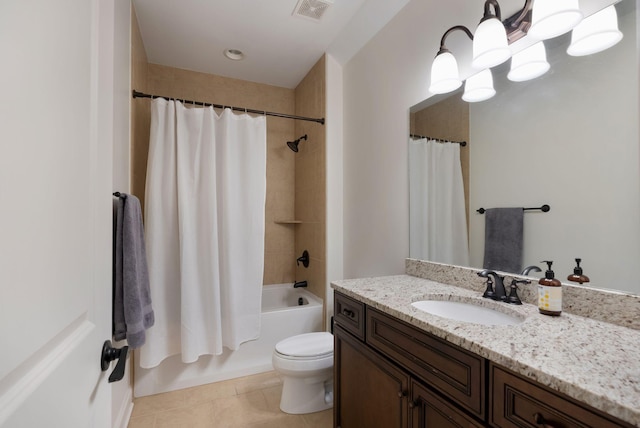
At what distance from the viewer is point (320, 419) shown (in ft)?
5.82

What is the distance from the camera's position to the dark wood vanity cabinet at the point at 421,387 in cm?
63

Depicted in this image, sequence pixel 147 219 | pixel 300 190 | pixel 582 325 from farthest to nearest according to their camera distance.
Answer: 1. pixel 300 190
2. pixel 147 219
3. pixel 582 325

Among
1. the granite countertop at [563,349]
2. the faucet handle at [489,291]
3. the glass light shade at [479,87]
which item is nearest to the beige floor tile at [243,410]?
the granite countertop at [563,349]

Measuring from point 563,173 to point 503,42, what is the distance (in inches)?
22.3

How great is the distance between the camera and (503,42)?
1.15 m

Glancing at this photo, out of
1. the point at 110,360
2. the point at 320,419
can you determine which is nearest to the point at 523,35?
the point at 110,360

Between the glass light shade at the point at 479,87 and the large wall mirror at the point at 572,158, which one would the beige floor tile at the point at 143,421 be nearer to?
the large wall mirror at the point at 572,158

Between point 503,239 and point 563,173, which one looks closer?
point 563,173

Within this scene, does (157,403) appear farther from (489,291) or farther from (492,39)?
(492,39)

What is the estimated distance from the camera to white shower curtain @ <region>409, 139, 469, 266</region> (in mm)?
1493

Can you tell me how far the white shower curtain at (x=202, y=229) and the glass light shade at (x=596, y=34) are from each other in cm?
190

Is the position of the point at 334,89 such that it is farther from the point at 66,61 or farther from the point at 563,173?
the point at 66,61

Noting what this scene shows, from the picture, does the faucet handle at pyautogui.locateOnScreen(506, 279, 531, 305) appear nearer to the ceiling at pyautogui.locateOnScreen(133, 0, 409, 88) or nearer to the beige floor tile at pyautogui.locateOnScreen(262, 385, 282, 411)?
the beige floor tile at pyautogui.locateOnScreen(262, 385, 282, 411)

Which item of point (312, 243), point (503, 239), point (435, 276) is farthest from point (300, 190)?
point (503, 239)
